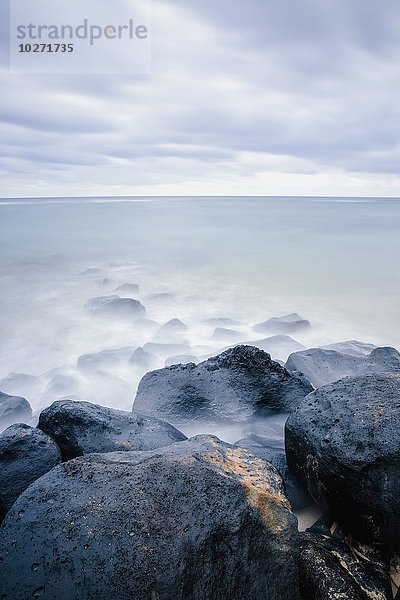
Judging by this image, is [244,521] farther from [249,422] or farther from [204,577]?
[249,422]

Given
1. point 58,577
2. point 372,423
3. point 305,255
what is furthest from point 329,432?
point 305,255

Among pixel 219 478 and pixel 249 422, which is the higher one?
pixel 219 478

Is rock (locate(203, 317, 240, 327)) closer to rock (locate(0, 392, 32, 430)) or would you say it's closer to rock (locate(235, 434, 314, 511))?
rock (locate(0, 392, 32, 430))

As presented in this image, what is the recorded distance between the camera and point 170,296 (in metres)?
9.99

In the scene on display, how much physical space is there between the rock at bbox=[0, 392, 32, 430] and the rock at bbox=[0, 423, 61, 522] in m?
1.88

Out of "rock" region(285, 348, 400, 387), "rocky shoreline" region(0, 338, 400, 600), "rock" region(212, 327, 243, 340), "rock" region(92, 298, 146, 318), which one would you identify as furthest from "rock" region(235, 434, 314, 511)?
"rock" region(92, 298, 146, 318)

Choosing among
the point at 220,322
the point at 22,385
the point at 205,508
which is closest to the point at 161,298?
the point at 220,322

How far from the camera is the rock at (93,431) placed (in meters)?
2.36

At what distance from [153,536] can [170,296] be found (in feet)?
28.1

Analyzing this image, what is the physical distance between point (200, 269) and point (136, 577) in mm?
12379

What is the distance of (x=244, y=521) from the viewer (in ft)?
5.11

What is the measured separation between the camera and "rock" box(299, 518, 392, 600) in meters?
1.57

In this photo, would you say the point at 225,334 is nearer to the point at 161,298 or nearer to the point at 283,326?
the point at 283,326

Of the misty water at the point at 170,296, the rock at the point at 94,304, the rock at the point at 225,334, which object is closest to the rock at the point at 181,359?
the misty water at the point at 170,296
